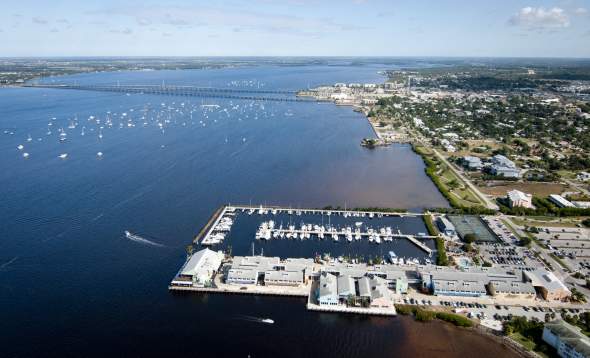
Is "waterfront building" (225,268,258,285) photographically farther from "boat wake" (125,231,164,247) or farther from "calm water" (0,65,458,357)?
"boat wake" (125,231,164,247)

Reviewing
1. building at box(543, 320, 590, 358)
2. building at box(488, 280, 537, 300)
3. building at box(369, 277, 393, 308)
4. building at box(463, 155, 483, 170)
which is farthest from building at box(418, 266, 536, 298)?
building at box(463, 155, 483, 170)

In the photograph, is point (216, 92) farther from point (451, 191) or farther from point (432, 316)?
point (432, 316)

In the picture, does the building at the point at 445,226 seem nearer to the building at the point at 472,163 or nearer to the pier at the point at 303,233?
the pier at the point at 303,233

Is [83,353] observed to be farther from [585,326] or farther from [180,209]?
[585,326]

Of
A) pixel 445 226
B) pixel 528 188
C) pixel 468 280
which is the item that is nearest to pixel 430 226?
pixel 445 226

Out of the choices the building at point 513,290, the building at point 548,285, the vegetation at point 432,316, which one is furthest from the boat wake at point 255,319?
the building at point 548,285
